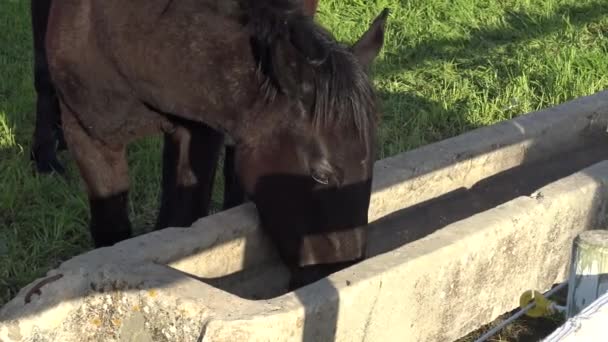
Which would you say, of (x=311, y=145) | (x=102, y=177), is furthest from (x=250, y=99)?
(x=102, y=177)

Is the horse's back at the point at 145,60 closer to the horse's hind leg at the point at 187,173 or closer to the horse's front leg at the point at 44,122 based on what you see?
the horse's hind leg at the point at 187,173

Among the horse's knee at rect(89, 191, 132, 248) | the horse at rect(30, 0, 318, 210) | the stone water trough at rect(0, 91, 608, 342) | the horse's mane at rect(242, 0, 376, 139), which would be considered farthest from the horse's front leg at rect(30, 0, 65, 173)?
the horse's mane at rect(242, 0, 376, 139)

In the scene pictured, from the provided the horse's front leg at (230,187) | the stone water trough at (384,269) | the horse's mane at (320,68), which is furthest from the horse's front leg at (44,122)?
the horse's mane at (320,68)

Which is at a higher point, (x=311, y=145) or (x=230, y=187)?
(x=311, y=145)

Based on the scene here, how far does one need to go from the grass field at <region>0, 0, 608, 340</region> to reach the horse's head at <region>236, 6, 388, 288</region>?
129 cm

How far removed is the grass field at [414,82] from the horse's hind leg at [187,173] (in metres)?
0.39

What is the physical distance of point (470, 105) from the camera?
20.9 ft

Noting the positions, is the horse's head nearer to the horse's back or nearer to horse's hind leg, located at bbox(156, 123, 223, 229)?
the horse's back

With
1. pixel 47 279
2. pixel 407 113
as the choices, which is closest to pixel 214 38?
pixel 47 279

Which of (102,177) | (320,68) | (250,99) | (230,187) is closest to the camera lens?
(320,68)

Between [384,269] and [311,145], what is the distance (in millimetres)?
485

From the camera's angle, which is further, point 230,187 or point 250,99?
point 230,187

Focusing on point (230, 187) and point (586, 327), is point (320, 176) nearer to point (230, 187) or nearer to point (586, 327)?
point (586, 327)

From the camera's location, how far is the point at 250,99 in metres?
3.45
